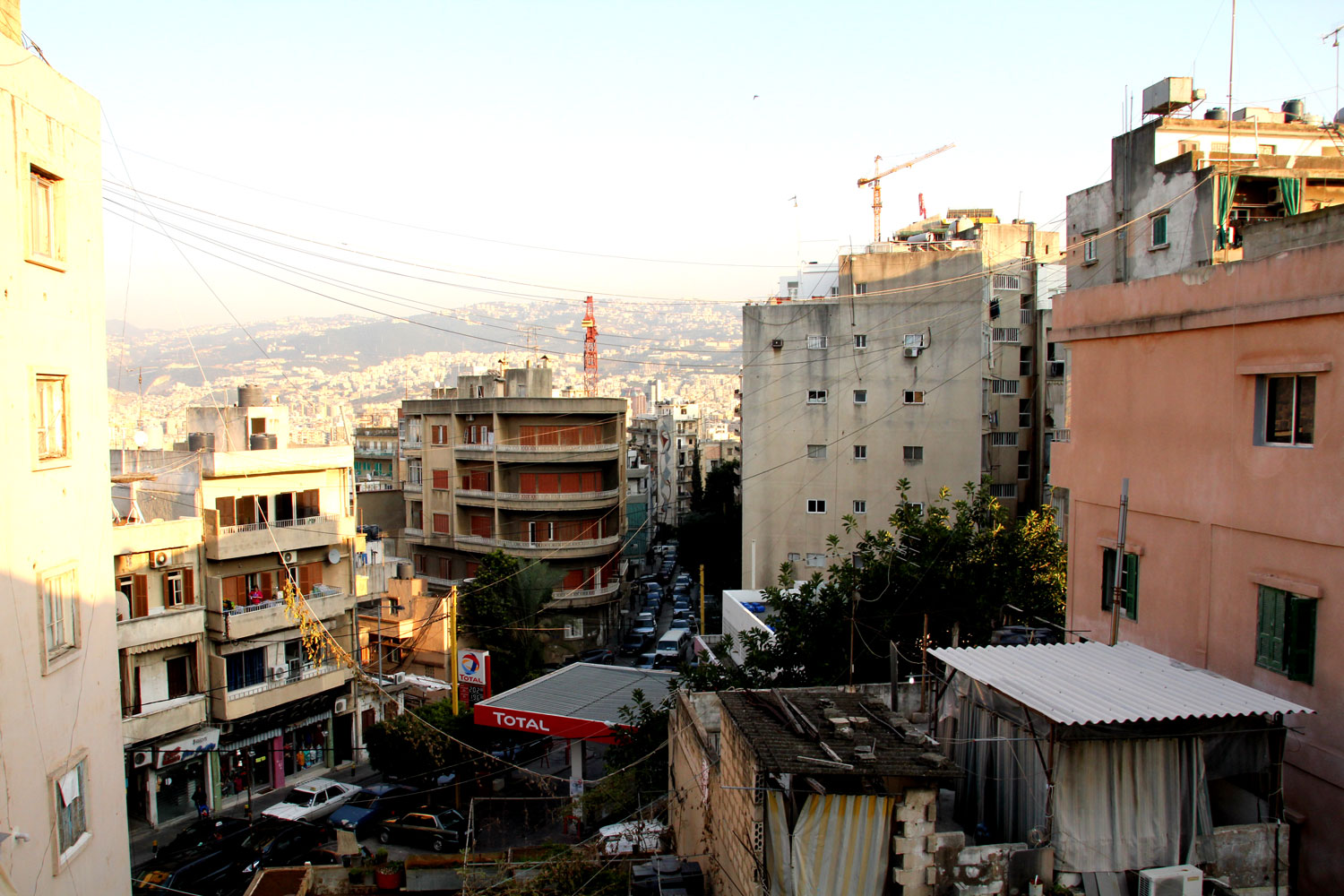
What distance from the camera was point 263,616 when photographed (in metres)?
23.8

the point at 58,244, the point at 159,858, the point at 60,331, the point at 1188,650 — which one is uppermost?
the point at 58,244

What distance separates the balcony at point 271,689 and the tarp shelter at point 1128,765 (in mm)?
20631

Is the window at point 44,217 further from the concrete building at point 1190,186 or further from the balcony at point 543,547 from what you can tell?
the balcony at point 543,547

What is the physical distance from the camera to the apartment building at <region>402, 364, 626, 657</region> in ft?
127

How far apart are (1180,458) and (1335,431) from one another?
203 cm

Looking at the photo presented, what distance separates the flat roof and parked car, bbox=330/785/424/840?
2.93 meters

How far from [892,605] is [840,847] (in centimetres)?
921

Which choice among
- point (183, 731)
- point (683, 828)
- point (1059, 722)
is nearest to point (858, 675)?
point (683, 828)

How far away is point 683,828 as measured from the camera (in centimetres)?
1220

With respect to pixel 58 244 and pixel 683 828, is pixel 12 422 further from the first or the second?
pixel 683 828

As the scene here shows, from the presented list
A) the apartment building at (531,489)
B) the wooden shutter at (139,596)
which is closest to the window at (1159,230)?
the wooden shutter at (139,596)

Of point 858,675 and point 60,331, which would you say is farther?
point 858,675

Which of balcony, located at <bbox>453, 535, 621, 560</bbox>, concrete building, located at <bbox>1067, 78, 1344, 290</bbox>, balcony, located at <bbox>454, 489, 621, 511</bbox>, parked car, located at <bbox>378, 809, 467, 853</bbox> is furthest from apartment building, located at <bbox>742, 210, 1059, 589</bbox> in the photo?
parked car, located at <bbox>378, 809, 467, 853</bbox>

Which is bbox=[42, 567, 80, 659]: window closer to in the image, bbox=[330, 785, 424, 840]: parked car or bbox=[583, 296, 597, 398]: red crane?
bbox=[330, 785, 424, 840]: parked car
